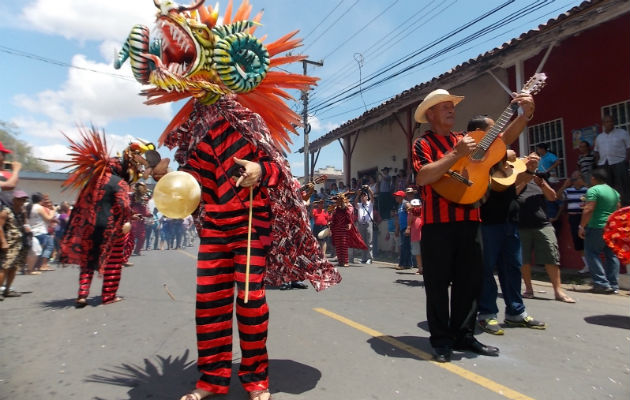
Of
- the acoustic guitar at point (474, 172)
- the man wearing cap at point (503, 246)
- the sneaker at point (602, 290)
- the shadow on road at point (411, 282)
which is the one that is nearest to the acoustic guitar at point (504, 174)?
the man wearing cap at point (503, 246)

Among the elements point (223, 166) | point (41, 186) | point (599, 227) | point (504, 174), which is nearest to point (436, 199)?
point (504, 174)

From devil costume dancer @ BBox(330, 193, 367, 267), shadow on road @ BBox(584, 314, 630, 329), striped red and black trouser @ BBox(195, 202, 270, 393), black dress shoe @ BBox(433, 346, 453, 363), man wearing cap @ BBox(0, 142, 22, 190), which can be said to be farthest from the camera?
devil costume dancer @ BBox(330, 193, 367, 267)

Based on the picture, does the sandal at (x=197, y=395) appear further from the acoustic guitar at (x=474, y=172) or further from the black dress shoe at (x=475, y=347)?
the acoustic guitar at (x=474, y=172)

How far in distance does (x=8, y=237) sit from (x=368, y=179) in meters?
12.1

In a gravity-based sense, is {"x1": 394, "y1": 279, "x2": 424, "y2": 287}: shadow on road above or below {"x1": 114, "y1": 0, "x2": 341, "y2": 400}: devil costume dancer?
below

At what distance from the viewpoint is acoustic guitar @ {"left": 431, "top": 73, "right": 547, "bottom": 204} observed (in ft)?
9.43

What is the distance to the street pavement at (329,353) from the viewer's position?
7.91ft

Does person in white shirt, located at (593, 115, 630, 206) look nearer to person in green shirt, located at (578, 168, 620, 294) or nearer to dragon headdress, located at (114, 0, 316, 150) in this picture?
person in green shirt, located at (578, 168, 620, 294)

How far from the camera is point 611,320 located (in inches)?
164

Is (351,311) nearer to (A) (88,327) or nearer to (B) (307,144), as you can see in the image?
(A) (88,327)

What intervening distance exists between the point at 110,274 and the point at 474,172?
15.7ft

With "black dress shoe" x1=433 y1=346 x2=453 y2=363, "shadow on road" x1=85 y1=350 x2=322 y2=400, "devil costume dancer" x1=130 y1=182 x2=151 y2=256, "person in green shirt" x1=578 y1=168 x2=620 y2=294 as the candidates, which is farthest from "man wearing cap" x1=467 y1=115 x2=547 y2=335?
"devil costume dancer" x1=130 y1=182 x2=151 y2=256

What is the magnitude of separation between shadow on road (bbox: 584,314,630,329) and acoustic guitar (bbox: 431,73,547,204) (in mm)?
2438

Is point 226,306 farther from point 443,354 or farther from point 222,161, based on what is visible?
point 443,354
